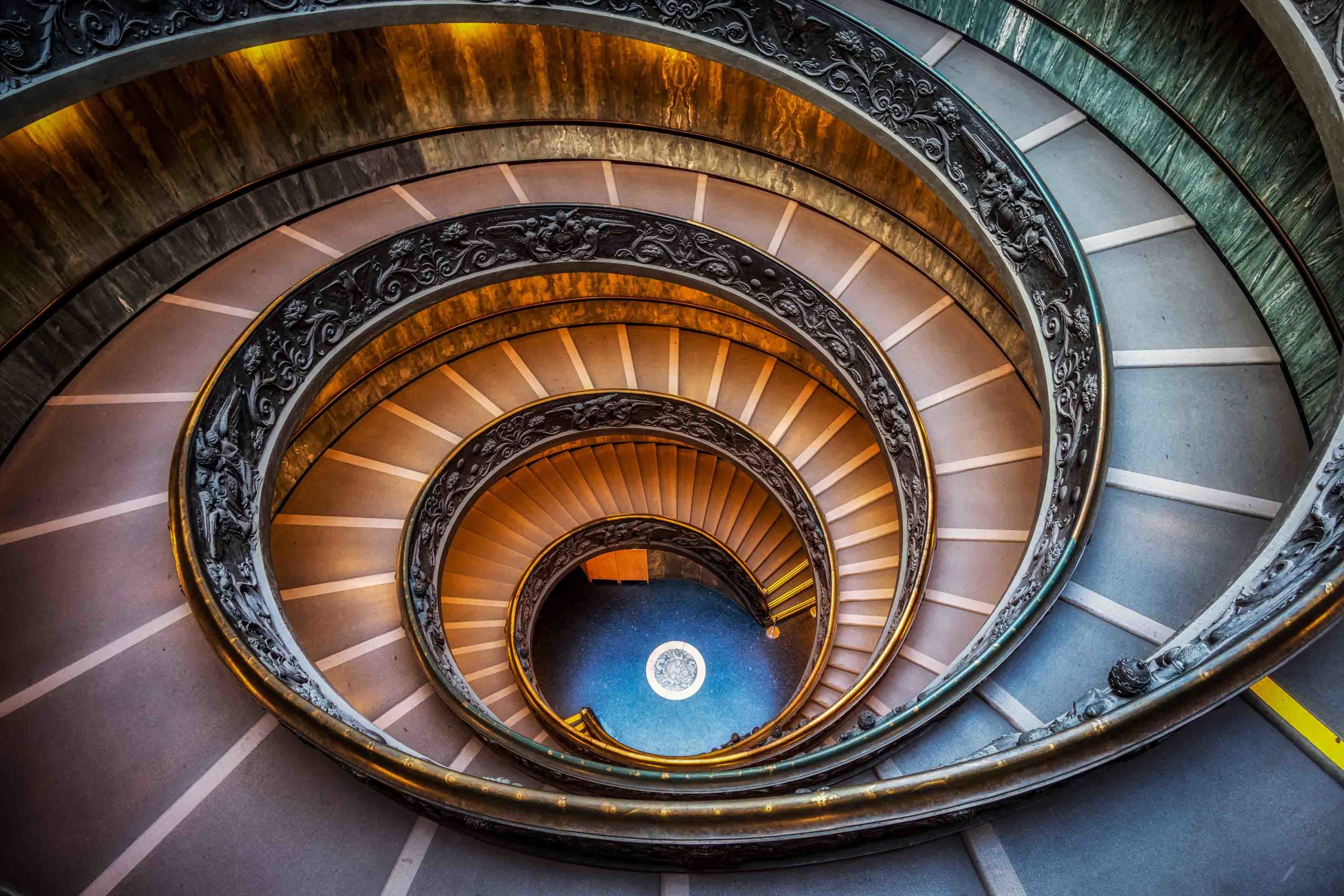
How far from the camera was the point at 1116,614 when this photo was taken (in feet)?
14.7

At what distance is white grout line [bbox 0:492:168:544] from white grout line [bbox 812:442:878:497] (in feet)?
25.4

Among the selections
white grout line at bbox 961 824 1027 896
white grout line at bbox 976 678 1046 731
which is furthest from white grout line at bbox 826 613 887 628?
white grout line at bbox 961 824 1027 896

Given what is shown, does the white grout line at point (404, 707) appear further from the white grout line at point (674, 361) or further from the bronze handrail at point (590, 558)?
the white grout line at point (674, 361)

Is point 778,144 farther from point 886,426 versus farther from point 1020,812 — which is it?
point 1020,812

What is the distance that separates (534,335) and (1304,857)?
34.5ft

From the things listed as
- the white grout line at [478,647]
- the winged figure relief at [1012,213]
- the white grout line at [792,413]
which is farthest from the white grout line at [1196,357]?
the white grout line at [478,647]

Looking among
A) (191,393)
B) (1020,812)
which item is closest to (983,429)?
(1020,812)

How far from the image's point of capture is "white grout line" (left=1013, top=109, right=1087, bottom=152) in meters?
6.86

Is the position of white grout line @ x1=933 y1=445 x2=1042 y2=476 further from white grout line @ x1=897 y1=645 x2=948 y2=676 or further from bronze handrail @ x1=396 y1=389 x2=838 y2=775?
white grout line @ x1=897 y1=645 x2=948 y2=676

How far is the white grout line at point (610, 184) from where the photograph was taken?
31.1 ft

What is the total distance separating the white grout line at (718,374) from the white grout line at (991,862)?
8145 mm

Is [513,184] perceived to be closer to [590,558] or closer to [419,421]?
[419,421]

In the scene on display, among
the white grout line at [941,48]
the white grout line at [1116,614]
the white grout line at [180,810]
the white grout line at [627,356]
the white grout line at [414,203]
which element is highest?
the white grout line at [941,48]

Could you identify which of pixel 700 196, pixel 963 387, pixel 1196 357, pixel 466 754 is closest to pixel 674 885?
pixel 466 754
